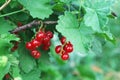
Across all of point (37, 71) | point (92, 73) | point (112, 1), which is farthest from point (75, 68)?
point (112, 1)

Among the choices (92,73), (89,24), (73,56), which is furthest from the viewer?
(73,56)

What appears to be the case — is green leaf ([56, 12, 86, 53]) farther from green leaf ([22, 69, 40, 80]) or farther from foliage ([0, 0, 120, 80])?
green leaf ([22, 69, 40, 80])

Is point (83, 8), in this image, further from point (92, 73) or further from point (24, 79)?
point (92, 73)

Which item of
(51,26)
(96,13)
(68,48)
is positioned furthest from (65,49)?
(96,13)

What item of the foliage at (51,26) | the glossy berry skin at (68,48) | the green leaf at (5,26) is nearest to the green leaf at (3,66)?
the foliage at (51,26)

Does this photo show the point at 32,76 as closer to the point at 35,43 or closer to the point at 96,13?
the point at 35,43

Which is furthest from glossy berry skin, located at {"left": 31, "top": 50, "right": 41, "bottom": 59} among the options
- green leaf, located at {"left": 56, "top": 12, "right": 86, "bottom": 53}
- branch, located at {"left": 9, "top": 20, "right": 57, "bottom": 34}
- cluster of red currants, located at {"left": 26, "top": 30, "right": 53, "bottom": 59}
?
green leaf, located at {"left": 56, "top": 12, "right": 86, "bottom": 53}

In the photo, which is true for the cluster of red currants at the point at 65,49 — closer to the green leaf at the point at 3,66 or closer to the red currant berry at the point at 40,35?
the red currant berry at the point at 40,35
